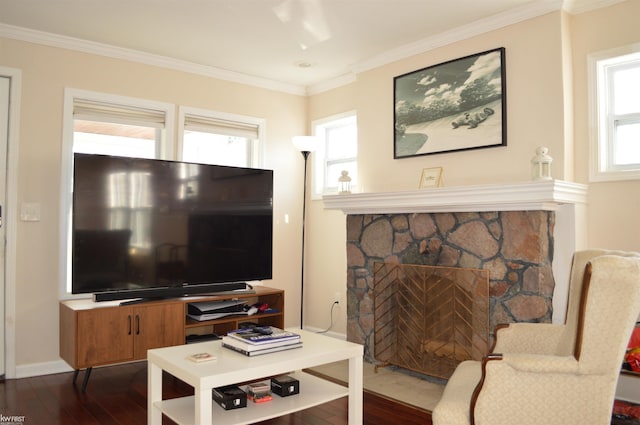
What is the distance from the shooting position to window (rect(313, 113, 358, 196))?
4.88 meters

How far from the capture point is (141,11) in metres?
3.36

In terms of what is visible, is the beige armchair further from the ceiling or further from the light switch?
the light switch

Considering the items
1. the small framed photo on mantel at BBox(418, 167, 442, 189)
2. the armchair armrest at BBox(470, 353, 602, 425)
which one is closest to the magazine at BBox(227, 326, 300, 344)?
the armchair armrest at BBox(470, 353, 602, 425)

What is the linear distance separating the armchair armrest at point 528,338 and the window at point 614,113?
125 centimetres

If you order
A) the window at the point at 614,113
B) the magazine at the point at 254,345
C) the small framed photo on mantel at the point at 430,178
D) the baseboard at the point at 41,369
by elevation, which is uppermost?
the window at the point at 614,113

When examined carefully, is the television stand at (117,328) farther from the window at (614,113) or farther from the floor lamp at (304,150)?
the window at (614,113)

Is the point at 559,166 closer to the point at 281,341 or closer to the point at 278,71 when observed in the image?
the point at 281,341

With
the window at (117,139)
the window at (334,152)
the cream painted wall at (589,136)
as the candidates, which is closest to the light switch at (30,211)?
the window at (117,139)

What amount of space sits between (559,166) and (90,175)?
307 cm

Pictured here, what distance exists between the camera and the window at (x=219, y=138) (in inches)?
176

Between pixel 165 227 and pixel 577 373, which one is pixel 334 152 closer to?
pixel 165 227

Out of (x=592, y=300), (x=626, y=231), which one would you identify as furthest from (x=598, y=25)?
(x=592, y=300)

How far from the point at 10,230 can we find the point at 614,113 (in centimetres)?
414

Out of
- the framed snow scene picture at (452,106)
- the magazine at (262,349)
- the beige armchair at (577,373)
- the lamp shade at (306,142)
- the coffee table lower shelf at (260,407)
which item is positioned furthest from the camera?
the lamp shade at (306,142)
